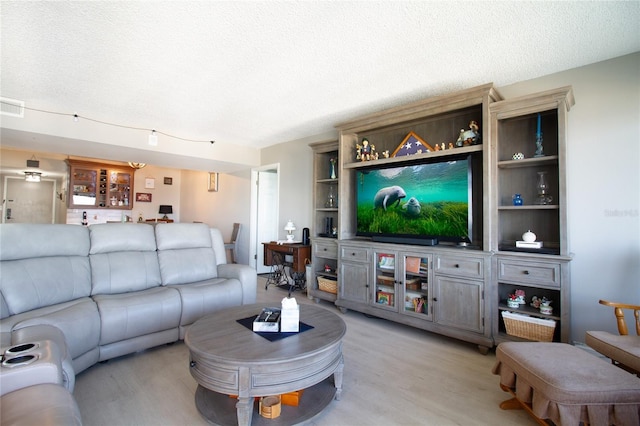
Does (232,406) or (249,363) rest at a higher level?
(249,363)

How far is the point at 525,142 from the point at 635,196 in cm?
90

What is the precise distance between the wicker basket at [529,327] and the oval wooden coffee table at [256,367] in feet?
5.26

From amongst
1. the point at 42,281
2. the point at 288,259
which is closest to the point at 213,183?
the point at 288,259

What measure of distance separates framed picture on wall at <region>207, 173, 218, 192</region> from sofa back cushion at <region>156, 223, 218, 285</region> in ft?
13.7

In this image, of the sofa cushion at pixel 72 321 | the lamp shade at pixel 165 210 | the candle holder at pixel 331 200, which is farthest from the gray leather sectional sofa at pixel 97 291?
the lamp shade at pixel 165 210

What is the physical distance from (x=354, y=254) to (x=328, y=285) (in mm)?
704

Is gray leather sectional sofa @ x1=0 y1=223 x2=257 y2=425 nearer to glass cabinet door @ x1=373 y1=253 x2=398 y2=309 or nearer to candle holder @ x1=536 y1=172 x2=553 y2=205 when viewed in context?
glass cabinet door @ x1=373 y1=253 x2=398 y2=309

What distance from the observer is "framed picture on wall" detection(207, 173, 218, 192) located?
7371mm

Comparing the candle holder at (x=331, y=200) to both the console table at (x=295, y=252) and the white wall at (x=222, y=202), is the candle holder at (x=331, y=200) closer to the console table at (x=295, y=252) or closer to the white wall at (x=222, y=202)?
the console table at (x=295, y=252)

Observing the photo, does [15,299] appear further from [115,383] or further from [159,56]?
[159,56]

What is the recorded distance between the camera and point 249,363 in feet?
4.83

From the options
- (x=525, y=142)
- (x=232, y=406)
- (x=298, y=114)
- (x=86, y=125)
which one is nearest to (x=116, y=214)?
(x=86, y=125)

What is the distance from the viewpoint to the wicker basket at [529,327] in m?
2.37

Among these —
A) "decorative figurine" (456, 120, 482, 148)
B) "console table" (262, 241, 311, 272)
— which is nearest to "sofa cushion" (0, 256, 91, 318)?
"console table" (262, 241, 311, 272)
